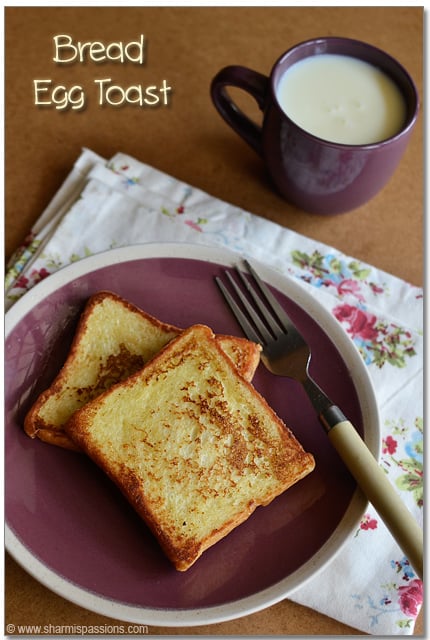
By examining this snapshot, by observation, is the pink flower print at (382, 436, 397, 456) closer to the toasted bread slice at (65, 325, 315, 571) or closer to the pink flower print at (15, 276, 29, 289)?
the toasted bread slice at (65, 325, 315, 571)

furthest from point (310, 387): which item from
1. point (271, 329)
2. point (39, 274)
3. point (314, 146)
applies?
point (39, 274)

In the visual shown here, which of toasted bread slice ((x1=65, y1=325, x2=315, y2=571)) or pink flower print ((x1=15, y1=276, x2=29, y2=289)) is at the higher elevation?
pink flower print ((x1=15, y1=276, x2=29, y2=289))

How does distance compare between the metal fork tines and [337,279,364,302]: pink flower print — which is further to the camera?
[337,279,364,302]: pink flower print

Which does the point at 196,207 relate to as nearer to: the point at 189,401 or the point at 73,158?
the point at 73,158

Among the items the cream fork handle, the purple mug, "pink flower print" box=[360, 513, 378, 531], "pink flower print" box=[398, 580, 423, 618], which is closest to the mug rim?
the purple mug

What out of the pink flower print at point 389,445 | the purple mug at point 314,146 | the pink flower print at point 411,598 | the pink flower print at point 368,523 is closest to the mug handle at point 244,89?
the purple mug at point 314,146
